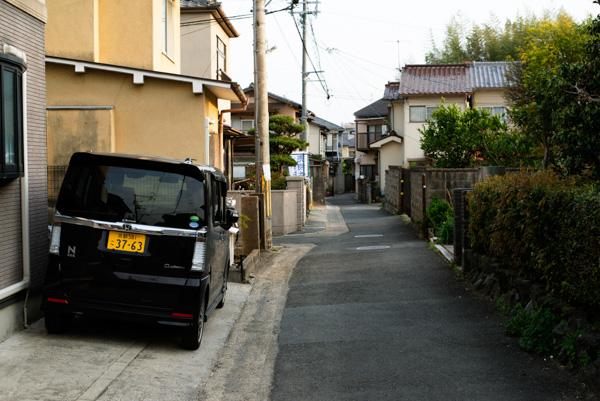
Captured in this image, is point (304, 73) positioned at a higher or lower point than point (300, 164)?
higher

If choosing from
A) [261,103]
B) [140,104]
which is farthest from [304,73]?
[140,104]

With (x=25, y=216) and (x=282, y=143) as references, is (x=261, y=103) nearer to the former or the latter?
(x=25, y=216)

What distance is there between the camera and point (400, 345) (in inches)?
279

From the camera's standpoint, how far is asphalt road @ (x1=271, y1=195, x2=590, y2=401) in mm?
5641

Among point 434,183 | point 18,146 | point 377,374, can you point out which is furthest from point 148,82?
point 434,183

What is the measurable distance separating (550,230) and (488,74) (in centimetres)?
3443

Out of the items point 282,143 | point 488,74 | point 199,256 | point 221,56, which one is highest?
point 488,74

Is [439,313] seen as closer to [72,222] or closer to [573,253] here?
[573,253]

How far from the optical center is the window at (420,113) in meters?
39.5

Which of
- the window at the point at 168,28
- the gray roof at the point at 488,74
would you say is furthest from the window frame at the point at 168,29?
the gray roof at the point at 488,74

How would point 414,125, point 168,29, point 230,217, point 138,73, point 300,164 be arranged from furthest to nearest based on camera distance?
point 414,125, point 300,164, point 168,29, point 138,73, point 230,217

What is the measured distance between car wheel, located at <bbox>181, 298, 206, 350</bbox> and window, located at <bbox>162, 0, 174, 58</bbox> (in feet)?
31.5

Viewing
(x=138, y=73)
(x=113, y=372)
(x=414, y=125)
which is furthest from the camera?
(x=414, y=125)

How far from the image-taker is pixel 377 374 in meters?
6.11
